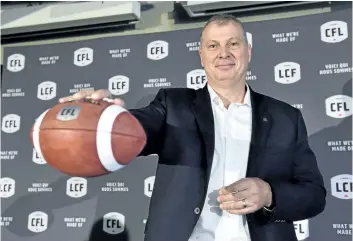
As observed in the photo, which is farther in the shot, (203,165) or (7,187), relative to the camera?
(7,187)

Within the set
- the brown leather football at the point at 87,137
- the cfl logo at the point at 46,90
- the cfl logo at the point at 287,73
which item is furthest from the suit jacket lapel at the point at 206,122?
the cfl logo at the point at 46,90

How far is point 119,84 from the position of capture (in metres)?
2.45

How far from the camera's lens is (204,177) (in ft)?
3.68

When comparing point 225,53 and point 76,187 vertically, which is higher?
point 225,53

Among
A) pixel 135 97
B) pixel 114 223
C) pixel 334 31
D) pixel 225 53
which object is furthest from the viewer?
pixel 135 97

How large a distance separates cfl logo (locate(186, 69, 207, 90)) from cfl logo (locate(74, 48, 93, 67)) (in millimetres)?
626

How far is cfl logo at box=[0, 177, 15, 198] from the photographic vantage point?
8.20 feet

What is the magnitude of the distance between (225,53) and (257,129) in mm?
240

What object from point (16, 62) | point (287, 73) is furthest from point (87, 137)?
point (16, 62)

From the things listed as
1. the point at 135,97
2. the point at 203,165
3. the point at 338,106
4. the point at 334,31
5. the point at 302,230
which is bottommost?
the point at 302,230

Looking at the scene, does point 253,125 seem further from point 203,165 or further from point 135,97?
point 135,97

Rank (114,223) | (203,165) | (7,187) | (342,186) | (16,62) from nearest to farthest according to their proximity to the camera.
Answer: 1. (203,165)
2. (342,186)
3. (114,223)
4. (7,187)
5. (16,62)

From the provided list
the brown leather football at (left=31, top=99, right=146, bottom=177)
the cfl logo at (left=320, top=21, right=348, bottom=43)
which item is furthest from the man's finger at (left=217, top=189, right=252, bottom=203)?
the cfl logo at (left=320, top=21, right=348, bottom=43)

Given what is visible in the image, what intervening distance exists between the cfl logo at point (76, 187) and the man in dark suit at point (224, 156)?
1.30 metres
